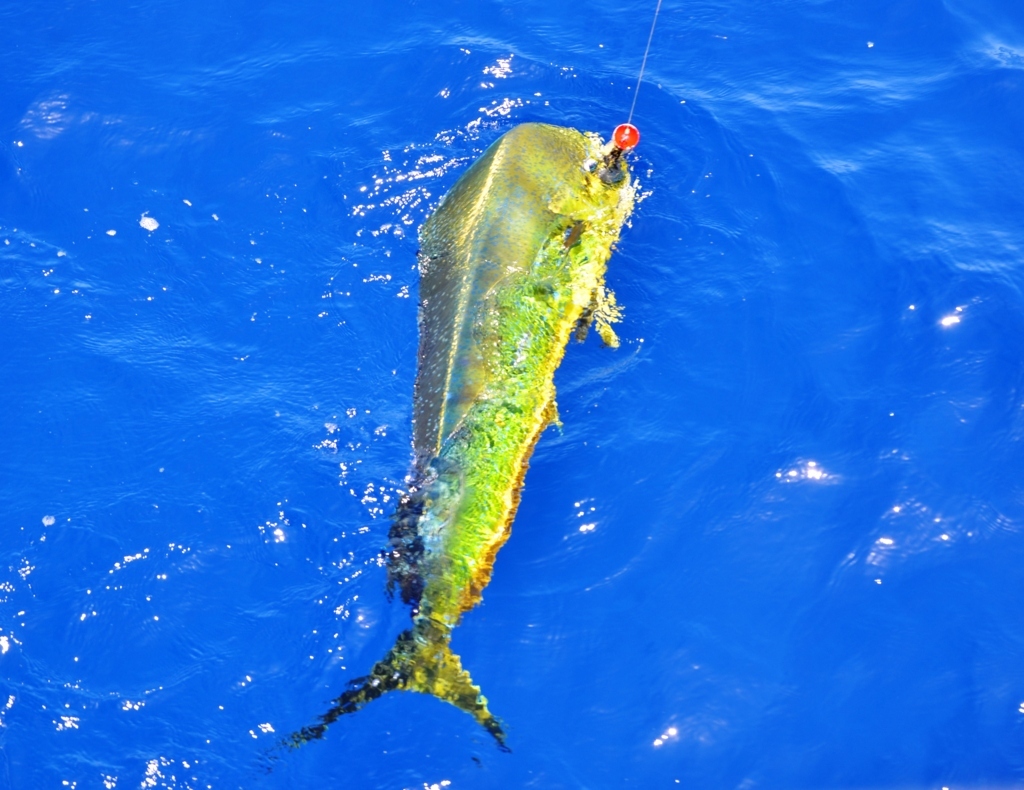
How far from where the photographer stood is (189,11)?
12133mm

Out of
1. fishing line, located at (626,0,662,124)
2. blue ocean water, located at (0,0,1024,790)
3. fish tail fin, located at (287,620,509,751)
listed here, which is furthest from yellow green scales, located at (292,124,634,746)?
fishing line, located at (626,0,662,124)

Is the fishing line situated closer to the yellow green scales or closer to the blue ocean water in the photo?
the blue ocean water

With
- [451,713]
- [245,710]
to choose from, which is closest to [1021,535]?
[451,713]

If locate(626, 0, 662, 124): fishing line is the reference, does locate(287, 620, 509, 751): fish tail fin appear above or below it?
below

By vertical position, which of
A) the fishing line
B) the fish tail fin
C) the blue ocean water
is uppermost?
the fishing line

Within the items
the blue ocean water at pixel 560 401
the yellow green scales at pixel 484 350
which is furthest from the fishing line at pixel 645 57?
the yellow green scales at pixel 484 350

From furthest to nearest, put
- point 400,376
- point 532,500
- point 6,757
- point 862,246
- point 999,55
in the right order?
point 999,55 < point 862,246 < point 400,376 < point 532,500 < point 6,757

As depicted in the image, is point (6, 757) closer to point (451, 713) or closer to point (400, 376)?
point (451, 713)

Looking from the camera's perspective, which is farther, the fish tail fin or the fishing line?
the fishing line

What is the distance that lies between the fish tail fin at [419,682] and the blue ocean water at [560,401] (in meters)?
0.14

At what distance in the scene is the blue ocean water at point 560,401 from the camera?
6.83m

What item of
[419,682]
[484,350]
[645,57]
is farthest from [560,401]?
[645,57]

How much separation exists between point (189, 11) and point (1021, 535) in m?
11.9

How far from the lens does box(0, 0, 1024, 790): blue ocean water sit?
6.83m
